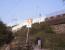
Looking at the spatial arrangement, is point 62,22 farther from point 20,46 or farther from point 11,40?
point 20,46

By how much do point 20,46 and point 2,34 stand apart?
535 centimetres

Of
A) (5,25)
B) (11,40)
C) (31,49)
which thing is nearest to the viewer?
(31,49)

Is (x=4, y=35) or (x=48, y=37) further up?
(x=4, y=35)

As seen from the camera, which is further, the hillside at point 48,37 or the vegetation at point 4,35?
the vegetation at point 4,35

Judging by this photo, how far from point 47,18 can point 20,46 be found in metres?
13.9

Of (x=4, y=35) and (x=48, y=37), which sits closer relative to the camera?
(x=48, y=37)

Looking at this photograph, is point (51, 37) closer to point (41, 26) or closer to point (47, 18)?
point (41, 26)

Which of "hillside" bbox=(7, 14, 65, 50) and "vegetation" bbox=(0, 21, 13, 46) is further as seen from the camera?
"vegetation" bbox=(0, 21, 13, 46)

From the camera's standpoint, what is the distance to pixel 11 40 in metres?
25.2

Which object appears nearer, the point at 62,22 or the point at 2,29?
the point at 2,29

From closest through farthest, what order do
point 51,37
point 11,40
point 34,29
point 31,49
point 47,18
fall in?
point 31,49, point 51,37, point 11,40, point 34,29, point 47,18

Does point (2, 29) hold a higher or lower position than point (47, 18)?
lower

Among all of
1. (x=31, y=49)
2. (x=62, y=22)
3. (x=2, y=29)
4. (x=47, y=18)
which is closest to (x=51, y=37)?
(x=31, y=49)

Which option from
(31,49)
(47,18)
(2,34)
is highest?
(47,18)
